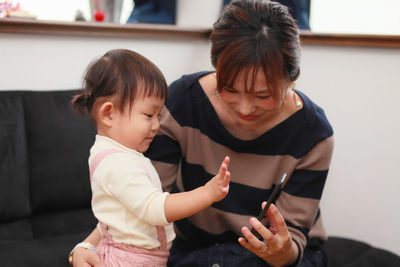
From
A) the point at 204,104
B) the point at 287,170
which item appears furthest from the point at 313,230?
the point at 204,104

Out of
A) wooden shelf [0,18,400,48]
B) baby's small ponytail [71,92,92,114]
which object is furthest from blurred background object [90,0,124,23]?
baby's small ponytail [71,92,92,114]

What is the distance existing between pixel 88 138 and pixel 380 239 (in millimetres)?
1243

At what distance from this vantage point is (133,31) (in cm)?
200

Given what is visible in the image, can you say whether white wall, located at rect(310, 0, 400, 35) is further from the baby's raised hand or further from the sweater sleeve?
the baby's raised hand

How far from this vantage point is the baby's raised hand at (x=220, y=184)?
850 mm

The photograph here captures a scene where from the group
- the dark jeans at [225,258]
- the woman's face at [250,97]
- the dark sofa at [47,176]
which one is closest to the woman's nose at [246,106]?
the woman's face at [250,97]

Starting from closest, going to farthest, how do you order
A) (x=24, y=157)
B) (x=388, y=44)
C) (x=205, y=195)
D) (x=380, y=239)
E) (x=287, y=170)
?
1. (x=205, y=195)
2. (x=287, y=170)
3. (x=24, y=157)
4. (x=388, y=44)
5. (x=380, y=239)

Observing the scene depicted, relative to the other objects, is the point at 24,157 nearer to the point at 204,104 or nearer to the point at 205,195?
the point at 204,104

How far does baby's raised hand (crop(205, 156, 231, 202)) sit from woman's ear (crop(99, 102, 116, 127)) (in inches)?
11.3

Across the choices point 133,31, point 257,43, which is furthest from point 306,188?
point 133,31

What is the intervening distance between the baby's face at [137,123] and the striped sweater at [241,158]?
11.5 inches

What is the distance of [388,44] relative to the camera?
66.0 inches

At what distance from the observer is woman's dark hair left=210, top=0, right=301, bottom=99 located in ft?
3.37

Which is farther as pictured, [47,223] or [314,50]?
[314,50]
